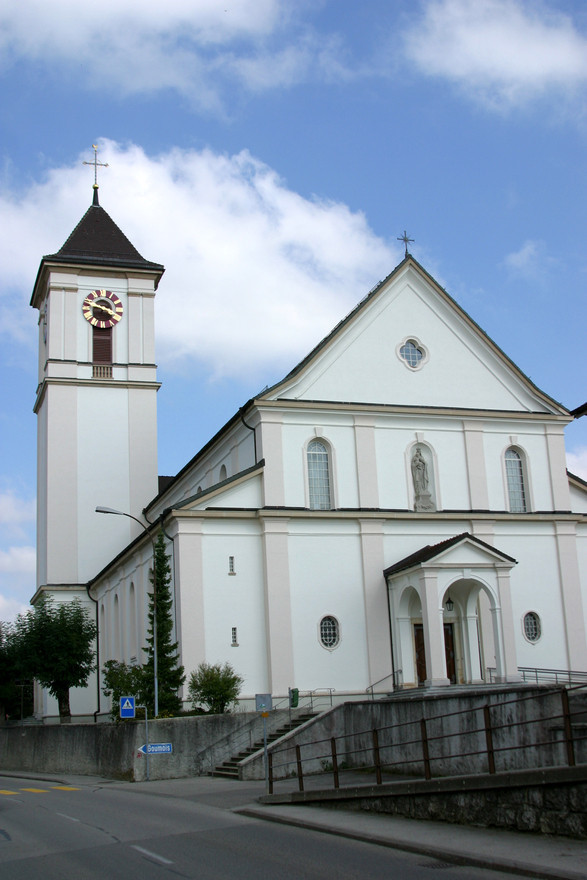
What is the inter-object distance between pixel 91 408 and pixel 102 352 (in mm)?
3145

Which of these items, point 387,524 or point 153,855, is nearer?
point 153,855

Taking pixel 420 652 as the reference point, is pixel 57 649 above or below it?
above

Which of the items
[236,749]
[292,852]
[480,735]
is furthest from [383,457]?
[292,852]

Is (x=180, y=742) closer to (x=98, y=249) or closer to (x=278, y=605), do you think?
(x=278, y=605)

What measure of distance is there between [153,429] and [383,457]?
1950 centimetres

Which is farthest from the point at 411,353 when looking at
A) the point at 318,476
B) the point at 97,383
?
the point at 97,383

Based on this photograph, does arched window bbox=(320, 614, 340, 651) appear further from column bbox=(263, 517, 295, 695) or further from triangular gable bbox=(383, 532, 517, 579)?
triangular gable bbox=(383, 532, 517, 579)

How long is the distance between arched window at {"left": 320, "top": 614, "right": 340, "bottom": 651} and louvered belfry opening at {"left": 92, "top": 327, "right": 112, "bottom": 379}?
2334 centimetres

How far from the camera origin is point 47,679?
4331 cm

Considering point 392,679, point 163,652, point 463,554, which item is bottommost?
point 392,679

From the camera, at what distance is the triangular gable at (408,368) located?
33.8 meters

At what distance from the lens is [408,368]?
3484cm

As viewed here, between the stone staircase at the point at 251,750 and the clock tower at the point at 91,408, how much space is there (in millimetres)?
22629

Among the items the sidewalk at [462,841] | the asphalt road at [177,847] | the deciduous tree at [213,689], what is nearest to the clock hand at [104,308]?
the deciduous tree at [213,689]
